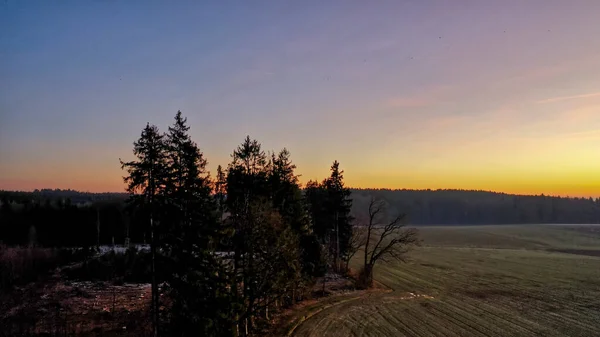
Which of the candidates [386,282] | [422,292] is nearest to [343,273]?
[386,282]

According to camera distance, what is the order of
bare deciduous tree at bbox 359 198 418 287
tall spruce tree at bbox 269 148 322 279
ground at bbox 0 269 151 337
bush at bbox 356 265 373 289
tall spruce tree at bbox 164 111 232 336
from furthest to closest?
bare deciduous tree at bbox 359 198 418 287 → bush at bbox 356 265 373 289 → tall spruce tree at bbox 269 148 322 279 → ground at bbox 0 269 151 337 → tall spruce tree at bbox 164 111 232 336

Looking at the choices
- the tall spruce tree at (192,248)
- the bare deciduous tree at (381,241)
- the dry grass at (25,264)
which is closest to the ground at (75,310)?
the dry grass at (25,264)

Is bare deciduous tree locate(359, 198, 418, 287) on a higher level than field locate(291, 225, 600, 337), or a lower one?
higher

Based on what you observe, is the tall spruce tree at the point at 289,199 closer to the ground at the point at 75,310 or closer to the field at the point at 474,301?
the field at the point at 474,301

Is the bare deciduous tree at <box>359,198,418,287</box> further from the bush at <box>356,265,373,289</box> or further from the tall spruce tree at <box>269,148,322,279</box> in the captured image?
the tall spruce tree at <box>269,148,322,279</box>

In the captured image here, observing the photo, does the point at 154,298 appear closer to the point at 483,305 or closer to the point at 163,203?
the point at 163,203

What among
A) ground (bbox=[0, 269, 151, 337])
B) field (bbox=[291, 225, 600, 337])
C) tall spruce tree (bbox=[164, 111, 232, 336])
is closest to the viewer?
tall spruce tree (bbox=[164, 111, 232, 336])

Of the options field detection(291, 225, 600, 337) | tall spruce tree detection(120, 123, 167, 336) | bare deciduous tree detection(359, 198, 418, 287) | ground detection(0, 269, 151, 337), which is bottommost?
field detection(291, 225, 600, 337)

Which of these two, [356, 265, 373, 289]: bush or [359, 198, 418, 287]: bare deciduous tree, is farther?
[359, 198, 418, 287]: bare deciduous tree

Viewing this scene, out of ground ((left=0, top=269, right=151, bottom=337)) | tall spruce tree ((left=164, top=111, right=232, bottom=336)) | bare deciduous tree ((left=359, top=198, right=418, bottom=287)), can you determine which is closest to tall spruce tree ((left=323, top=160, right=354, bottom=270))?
bare deciduous tree ((left=359, top=198, right=418, bottom=287))
